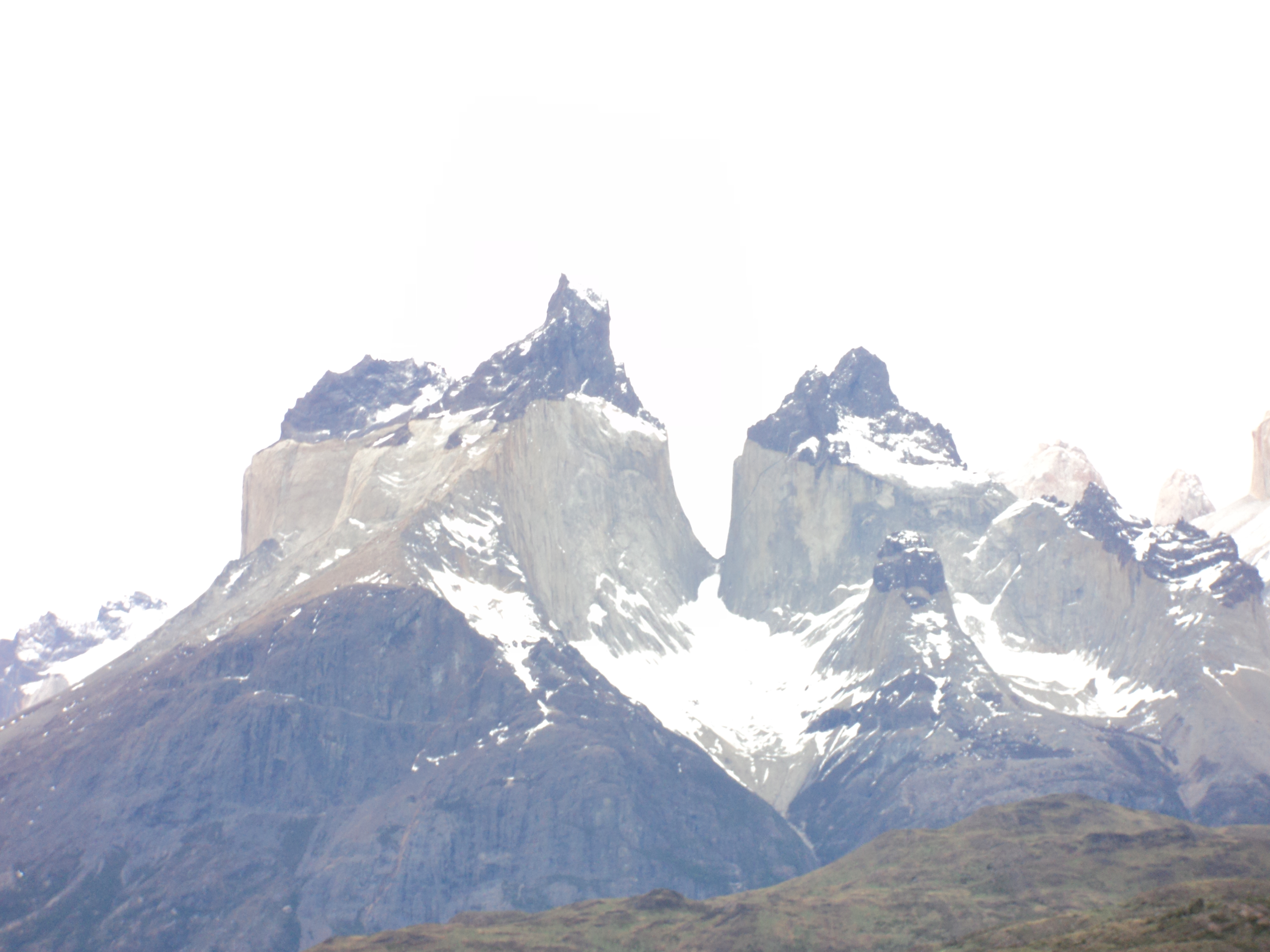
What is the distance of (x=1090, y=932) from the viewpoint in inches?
7677

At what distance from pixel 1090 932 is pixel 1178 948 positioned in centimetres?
2375

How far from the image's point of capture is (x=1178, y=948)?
564 feet

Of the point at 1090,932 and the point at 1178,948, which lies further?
the point at 1090,932

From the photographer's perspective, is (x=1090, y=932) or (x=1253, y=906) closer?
(x=1253, y=906)

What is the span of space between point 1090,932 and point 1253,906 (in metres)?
21.4

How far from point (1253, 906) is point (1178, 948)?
53.2ft

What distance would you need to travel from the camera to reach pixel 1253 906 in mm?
182125
